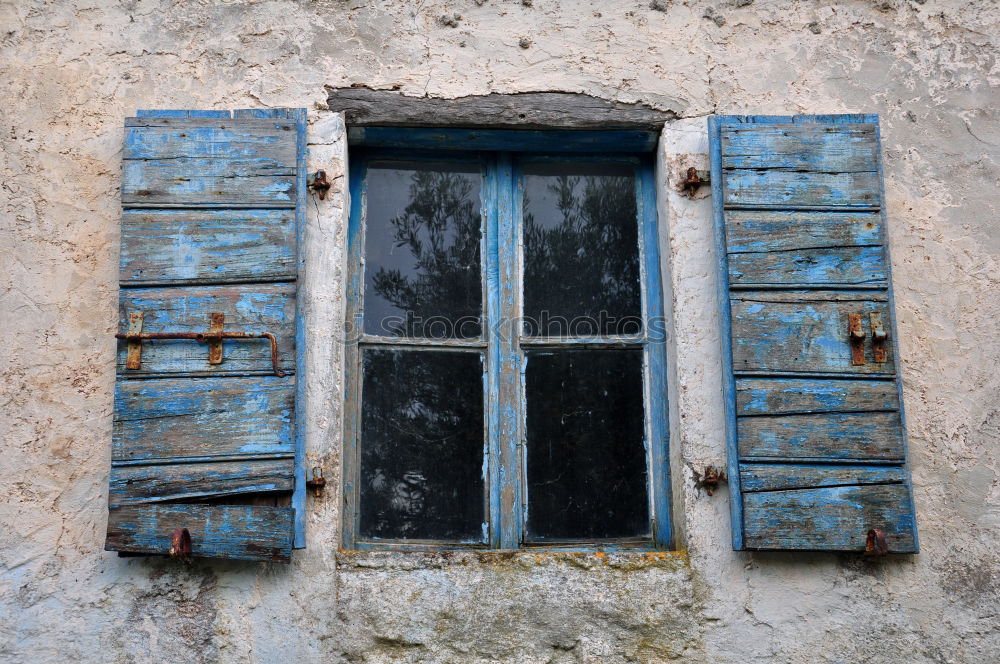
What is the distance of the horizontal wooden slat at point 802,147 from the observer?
2.73 meters

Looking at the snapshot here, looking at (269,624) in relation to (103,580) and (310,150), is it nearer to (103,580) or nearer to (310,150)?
(103,580)

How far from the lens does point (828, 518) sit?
8.21 feet

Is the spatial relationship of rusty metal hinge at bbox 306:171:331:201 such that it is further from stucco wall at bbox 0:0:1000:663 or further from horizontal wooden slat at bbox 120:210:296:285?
horizontal wooden slat at bbox 120:210:296:285

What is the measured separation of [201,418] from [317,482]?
1.19 feet

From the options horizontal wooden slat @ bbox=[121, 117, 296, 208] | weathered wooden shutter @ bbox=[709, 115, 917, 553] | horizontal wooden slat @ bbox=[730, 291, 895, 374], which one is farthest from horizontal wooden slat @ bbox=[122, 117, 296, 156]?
horizontal wooden slat @ bbox=[730, 291, 895, 374]

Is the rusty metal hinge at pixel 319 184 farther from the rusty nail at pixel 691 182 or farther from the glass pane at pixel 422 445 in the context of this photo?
the rusty nail at pixel 691 182

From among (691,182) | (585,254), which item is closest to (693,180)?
(691,182)

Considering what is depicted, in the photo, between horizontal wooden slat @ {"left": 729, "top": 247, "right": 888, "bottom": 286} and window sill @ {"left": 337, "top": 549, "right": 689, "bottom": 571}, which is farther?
horizontal wooden slat @ {"left": 729, "top": 247, "right": 888, "bottom": 286}

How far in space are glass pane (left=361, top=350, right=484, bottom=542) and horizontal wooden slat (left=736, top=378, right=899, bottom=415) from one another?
801 mm

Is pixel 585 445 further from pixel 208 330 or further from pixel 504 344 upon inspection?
pixel 208 330

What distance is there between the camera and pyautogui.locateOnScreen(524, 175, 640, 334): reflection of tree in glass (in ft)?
9.49

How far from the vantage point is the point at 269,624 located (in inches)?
97.3

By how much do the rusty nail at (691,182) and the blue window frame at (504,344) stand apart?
0.54 feet

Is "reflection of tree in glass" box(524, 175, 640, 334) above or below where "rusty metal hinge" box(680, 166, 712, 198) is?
below
